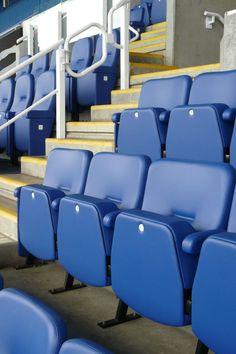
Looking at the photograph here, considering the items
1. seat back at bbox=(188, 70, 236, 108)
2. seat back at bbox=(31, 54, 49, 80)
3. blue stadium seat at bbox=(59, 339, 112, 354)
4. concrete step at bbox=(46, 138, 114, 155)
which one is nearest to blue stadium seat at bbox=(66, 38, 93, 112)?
seat back at bbox=(31, 54, 49, 80)

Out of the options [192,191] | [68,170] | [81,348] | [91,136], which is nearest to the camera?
[81,348]

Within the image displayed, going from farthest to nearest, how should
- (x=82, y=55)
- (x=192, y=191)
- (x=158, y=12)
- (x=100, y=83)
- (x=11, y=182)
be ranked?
(x=158, y=12)
(x=82, y=55)
(x=100, y=83)
(x=11, y=182)
(x=192, y=191)

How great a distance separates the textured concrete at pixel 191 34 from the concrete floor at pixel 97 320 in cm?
101

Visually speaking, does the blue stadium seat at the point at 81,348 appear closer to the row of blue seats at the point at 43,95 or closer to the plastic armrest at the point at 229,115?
the plastic armrest at the point at 229,115

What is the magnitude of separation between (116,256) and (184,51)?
1.18m

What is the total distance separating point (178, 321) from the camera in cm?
42

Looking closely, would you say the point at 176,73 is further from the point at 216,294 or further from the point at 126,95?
the point at 216,294

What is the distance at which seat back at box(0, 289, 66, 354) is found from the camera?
0.87ft

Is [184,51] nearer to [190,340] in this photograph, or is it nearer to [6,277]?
[6,277]

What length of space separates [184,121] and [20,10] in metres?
2.65

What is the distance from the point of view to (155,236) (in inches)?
16.9

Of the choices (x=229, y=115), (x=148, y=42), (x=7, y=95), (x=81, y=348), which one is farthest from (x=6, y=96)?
(x=81, y=348)

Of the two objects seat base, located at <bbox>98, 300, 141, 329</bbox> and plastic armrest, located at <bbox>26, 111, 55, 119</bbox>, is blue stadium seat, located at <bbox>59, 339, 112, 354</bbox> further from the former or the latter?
plastic armrest, located at <bbox>26, 111, 55, 119</bbox>

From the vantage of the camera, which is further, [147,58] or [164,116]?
[147,58]
